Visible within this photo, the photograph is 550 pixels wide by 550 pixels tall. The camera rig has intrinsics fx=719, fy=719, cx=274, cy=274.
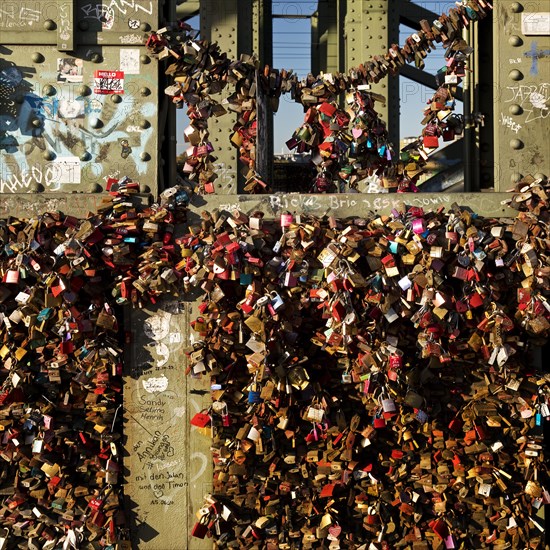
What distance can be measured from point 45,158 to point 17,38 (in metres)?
0.99

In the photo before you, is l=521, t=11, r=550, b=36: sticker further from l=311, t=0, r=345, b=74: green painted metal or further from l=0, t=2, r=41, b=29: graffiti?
l=311, t=0, r=345, b=74: green painted metal

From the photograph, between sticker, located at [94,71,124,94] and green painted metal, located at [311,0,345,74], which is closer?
sticker, located at [94,71,124,94]

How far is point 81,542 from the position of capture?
569cm

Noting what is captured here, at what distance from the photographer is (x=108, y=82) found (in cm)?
591

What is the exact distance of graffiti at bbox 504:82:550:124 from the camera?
5988mm

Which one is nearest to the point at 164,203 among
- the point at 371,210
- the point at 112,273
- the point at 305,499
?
the point at 112,273

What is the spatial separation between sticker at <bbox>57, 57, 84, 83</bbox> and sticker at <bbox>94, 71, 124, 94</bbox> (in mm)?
135

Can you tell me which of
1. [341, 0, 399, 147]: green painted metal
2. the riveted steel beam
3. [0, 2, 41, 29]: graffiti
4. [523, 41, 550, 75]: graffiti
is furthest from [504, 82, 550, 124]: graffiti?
the riveted steel beam

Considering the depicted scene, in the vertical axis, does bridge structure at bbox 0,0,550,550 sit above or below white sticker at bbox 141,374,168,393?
above

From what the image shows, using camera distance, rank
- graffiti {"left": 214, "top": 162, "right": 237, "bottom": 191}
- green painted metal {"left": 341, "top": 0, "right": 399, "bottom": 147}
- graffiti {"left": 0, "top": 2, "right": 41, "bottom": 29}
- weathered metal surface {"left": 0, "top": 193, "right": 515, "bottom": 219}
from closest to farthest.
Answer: weathered metal surface {"left": 0, "top": 193, "right": 515, "bottom": 219}
graffiti {"left": 0, "top": 2, "right": 41, "bottom": 29}
green painted metal {"left": 341, "top": 0, "right": 399, "bottom": 147}
graffiti {"left": 214, "top": 162, "right": 237, "bottom": 191}

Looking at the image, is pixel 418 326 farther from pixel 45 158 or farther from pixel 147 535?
pixel 45 158

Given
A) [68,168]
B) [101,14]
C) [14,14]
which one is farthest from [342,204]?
[14,14]

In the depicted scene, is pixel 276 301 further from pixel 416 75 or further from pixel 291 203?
pixel 416 75

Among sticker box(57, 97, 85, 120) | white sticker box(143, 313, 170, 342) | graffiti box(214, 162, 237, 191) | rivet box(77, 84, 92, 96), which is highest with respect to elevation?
graffiti box(214, 162, 237, 191)
